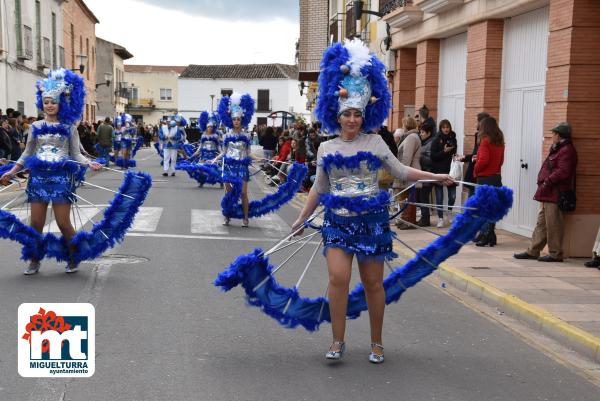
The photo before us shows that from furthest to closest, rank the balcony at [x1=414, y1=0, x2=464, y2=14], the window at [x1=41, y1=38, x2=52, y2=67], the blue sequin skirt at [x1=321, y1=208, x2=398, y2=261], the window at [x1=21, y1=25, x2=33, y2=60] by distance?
the window at [x1=41, y1=38, x2=52, y2=67], the window at [x1=21, y1=25, x2=33, y2=60], the balcony at [x1=414, y1=0, x2=464, y2=14], the blue sequin skirt at [x1=321, y1=208, x2=398, y2=261]

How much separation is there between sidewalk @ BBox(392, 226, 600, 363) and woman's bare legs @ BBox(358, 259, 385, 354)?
179 centimetres

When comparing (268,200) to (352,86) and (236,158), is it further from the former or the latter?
(352,86)

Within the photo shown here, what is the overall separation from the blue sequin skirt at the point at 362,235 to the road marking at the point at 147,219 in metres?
6.97

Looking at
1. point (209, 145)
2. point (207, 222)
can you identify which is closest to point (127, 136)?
point (209, 145)

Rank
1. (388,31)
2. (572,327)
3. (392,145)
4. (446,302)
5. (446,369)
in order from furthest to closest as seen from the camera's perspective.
Result: (388,31), (392,145), (446,302), (572,327), (446,369)

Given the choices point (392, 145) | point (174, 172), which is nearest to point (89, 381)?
point (392, 145)

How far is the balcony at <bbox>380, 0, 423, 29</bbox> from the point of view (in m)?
16.9

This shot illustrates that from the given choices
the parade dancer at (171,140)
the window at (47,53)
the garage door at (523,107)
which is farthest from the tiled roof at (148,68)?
the garage door at (523,107)

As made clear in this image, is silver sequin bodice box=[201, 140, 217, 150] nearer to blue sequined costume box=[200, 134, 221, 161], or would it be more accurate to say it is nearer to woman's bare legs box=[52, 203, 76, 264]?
blue sequined costume box=[200, 134, 221, 161]

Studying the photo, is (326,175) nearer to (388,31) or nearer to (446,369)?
(446,369)

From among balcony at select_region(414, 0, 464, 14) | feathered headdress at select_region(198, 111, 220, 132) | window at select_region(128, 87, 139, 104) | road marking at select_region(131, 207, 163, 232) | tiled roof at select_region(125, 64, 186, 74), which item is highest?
tiled roof at select_region(125, 64, 186, 74)

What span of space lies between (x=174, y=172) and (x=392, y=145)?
44.8 feet

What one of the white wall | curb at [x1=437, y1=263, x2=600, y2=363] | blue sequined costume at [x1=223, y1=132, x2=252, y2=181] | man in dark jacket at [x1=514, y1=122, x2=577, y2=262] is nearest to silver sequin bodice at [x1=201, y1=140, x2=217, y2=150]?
blue sequined costume at [x1=223, y1=132, x2=252, y2=181]

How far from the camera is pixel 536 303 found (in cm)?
739
